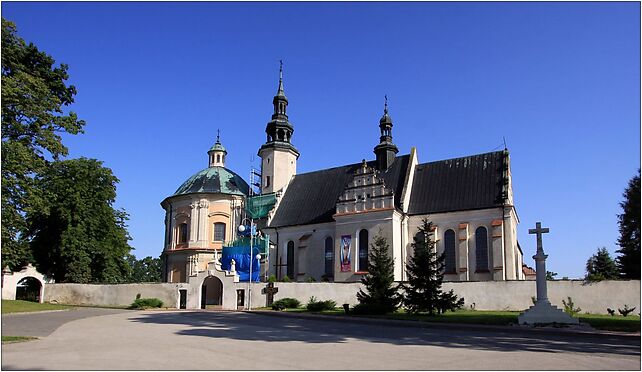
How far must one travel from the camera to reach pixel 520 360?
12.5 meters

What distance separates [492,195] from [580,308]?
11267 millimetres

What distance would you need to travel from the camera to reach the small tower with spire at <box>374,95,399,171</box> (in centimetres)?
4842

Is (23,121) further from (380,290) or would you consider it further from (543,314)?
(543,314)

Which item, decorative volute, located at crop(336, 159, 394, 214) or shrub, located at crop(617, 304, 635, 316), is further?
decorative volute, located at crop(336, 159, 394, 214)

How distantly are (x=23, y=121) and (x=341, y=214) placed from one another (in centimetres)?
2562

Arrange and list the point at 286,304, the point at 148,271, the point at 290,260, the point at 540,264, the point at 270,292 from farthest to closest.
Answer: the point at 148,271
the point at 290,260
the point at 270,292
the point at 286,304
the point at 540,264

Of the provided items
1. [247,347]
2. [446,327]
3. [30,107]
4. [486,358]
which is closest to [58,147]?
[30,107]

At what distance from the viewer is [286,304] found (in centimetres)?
3591

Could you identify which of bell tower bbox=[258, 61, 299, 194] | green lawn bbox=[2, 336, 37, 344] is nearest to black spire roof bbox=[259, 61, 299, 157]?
bell tower bbox=[258, 61, 299, 194]

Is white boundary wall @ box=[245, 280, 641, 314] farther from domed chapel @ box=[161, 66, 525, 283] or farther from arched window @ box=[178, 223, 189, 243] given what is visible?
arched window @ box=[178, 223, 189, 243]

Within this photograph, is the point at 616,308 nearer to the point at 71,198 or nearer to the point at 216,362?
the point at 216,362

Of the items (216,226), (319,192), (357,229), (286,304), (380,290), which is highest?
(319,192)

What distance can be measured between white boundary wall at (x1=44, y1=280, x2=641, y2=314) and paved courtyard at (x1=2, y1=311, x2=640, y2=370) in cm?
1384

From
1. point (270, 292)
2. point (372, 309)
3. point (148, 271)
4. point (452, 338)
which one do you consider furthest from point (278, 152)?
point (148, 271)
